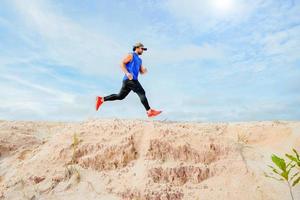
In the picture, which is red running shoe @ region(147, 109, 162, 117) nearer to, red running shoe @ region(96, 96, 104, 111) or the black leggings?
the black leggings

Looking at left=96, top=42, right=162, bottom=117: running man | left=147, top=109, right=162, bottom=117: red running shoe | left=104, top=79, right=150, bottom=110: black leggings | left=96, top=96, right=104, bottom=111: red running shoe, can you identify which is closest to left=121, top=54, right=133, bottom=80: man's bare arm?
left=96, top=42, right=162, bottom=117: running man

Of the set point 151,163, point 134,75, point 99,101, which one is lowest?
point 151,163

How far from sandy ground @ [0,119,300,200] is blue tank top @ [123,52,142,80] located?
108 cm

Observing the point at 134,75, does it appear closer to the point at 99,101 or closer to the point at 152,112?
the point at 152,112

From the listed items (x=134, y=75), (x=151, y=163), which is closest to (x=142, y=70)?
(x=134, y=75)

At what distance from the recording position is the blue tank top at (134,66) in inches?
315

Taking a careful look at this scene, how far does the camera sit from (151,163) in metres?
6.23

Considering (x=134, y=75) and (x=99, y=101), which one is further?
(x=99, y=101)

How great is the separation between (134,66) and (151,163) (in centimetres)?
244

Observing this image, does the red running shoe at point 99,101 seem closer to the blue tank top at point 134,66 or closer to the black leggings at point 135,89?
the black leggings at point 135,89

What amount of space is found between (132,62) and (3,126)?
333cm

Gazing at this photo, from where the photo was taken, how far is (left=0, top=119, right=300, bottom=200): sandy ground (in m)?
5.87

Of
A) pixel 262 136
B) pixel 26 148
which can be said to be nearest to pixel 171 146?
pixel 262 136

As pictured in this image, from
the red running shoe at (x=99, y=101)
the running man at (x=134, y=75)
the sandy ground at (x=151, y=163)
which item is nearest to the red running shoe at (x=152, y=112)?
the running man at (x=134, y=75)
